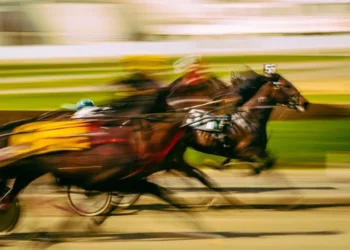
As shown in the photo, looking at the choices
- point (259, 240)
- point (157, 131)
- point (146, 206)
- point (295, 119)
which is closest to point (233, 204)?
point (146, 206)

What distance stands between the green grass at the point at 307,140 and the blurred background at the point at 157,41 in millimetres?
2081

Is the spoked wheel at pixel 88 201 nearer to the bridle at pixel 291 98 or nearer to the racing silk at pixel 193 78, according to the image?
the racing silk at pixel 193 78

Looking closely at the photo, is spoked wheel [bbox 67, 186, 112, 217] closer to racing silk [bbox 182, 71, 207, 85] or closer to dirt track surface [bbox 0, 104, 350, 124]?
racing silk [bbox 182, 71, 207, 85]

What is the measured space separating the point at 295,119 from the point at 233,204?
4.47m

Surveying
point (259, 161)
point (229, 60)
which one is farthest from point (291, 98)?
point (229, 60)

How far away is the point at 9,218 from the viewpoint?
6.29 metres

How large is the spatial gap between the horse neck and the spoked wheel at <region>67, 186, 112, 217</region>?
6.87 ft

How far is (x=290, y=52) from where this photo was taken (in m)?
17.4

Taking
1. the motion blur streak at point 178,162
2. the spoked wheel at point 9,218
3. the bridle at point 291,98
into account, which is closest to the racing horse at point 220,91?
the motion blur streak at point 178,162

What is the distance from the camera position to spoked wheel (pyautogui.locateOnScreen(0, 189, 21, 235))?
6.19 m

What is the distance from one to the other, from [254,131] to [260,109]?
0.72 ft

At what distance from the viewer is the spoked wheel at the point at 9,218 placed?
20.3ft

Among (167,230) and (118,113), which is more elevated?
(118,113)

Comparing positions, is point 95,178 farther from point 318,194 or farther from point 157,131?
point 318,194
